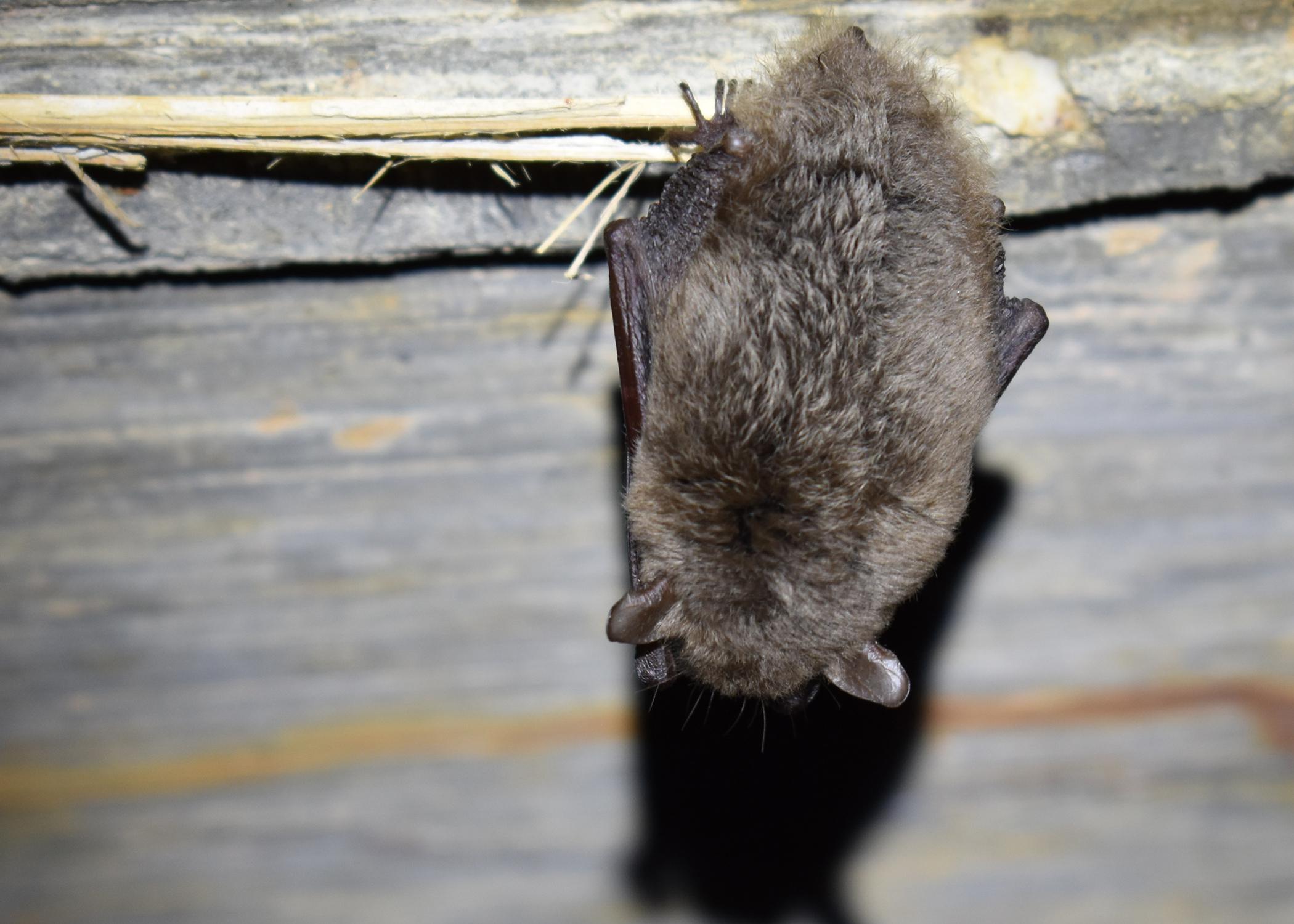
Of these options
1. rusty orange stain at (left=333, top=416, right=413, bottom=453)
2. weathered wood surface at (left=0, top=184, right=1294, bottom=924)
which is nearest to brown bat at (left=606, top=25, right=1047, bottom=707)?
weathered wood surface at (left=0, top=184, right=1294, bottom=924)

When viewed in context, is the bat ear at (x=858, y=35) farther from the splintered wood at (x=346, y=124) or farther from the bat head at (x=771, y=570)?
the bat head at (x=771, y=570)

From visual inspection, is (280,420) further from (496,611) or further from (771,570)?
(771,570)

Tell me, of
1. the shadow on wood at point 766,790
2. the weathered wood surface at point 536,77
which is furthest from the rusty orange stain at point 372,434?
the shadow on wood at point 766,790

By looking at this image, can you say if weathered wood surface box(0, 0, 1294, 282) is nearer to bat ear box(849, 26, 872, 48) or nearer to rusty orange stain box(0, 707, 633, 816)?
bat ear box(849, 26, 872, 48)

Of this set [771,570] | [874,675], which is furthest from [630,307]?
[874,675]

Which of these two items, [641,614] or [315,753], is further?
[315,753]
